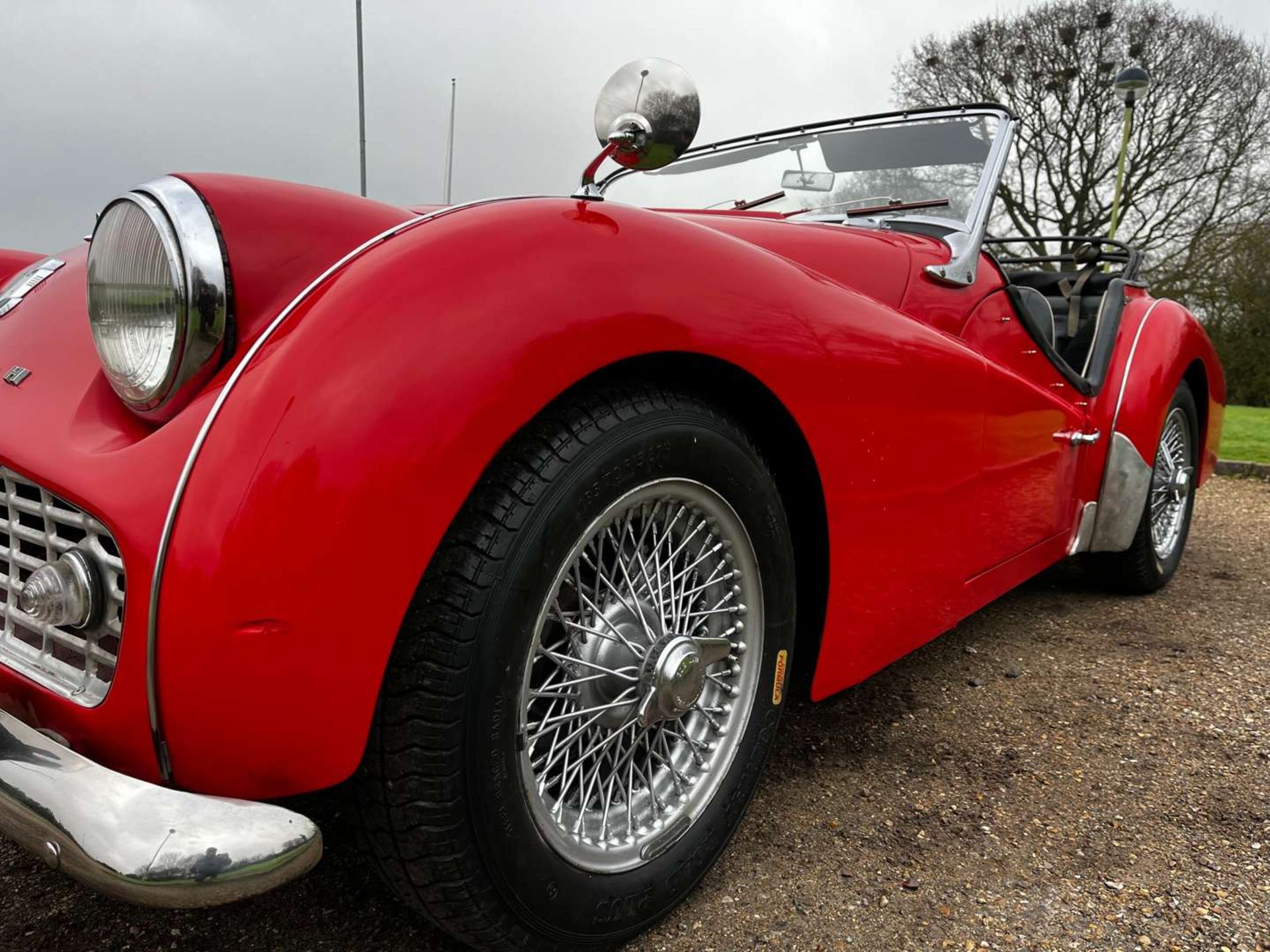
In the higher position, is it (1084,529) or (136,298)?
(136,298)

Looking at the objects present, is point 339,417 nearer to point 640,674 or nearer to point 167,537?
point 167,537

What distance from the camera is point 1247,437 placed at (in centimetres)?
946

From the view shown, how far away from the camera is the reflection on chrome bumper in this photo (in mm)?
892

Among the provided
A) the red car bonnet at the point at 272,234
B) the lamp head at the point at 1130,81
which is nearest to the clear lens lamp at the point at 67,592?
the red car bonnet at the point at 272,234

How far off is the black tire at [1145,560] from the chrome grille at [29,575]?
3.17 metres

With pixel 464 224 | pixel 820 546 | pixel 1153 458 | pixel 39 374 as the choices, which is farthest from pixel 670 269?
pixel 1153 458

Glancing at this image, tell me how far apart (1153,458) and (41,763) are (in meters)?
3.31

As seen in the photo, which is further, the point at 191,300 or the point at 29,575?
the point at 29,575

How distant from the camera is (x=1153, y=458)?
3.09m

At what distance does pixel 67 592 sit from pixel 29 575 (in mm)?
180

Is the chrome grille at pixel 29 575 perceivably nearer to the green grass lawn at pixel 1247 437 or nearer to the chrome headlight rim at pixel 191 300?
the chrome headlight rim at pixel 191 300

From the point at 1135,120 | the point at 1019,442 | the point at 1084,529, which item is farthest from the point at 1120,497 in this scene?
the point at 1135,120

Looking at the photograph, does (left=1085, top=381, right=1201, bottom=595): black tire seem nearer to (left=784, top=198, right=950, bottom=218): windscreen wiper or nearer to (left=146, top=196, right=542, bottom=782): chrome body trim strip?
(left=784, top=198, right=950, bottom=218): windscreen wiper

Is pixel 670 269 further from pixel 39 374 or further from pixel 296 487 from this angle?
pixel 39 374
